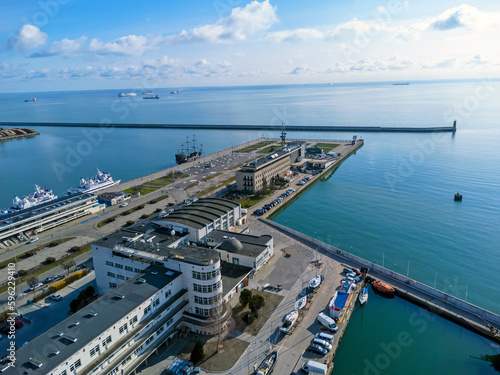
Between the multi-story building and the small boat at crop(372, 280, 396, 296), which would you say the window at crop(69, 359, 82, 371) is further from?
the multi-story building

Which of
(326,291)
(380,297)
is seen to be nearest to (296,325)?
(326,291)

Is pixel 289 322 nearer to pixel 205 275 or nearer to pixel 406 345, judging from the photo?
pixel 205 275

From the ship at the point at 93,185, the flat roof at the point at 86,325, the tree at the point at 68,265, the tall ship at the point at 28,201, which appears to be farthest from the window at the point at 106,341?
the ship at the point at 93,185

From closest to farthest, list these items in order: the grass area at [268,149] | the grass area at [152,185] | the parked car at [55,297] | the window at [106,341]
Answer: the window at [106,341], the parked car at [55,297], the grass area at [152,185], the grass area at [268,149]

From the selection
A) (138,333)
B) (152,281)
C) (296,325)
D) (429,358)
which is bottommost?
(429,358)

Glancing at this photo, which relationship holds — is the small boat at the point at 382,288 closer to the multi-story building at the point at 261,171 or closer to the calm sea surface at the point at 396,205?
the calm sea surface at the point at 396,205

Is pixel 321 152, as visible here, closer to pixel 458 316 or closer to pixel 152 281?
pixel 458 316

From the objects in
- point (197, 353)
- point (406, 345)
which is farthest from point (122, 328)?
point (406, 345)
